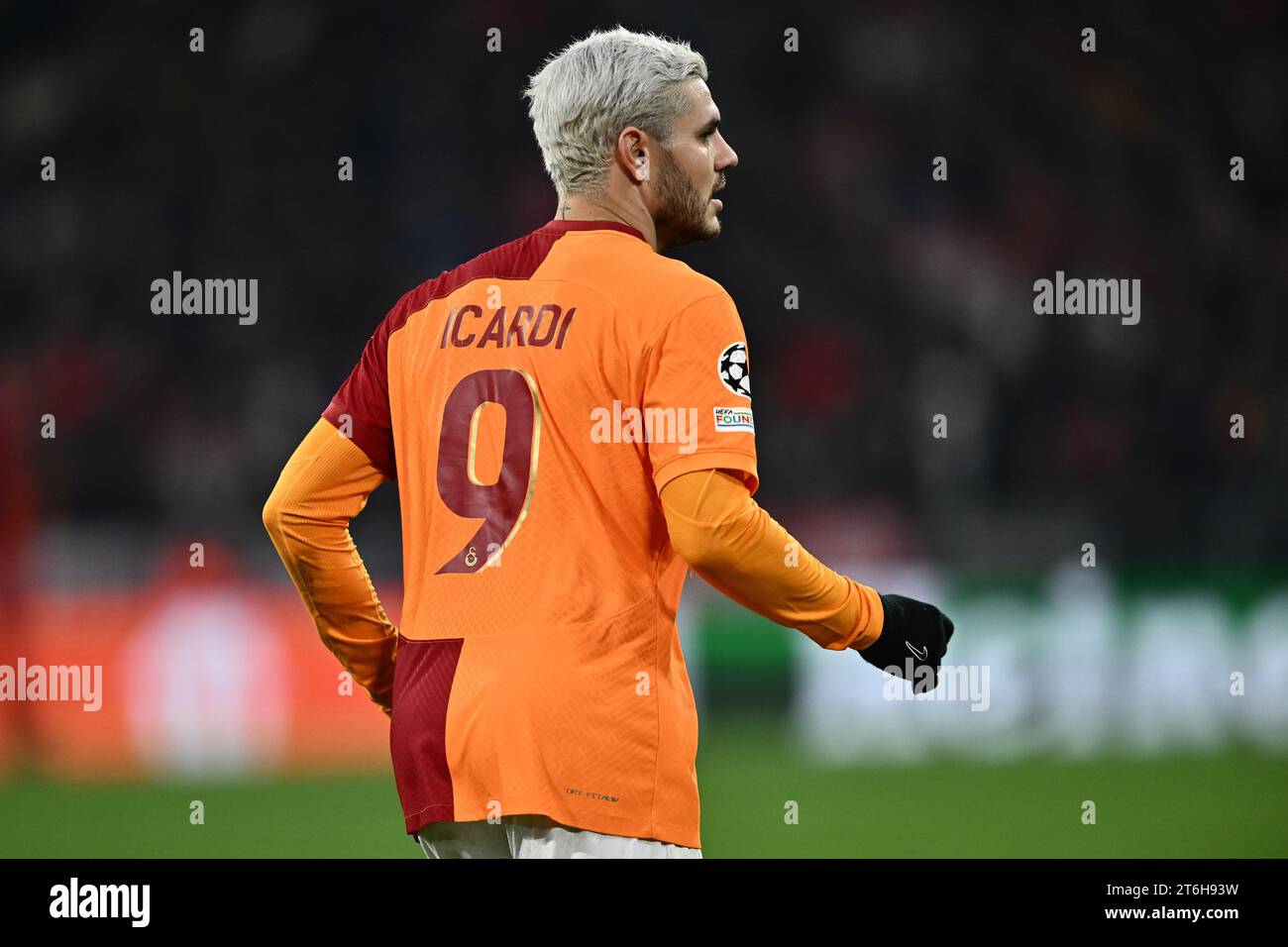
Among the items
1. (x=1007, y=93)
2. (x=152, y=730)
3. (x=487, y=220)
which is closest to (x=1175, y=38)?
(x=1007, y=93)

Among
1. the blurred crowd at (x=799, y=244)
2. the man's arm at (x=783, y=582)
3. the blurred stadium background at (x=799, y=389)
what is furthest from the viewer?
the blurred crowd at (x=799, y=244)

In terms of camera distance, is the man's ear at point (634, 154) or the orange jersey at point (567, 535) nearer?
the orange jersey at point (567, 535)

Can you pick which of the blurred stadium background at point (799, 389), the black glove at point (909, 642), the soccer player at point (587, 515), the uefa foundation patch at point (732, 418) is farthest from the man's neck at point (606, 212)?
the blurred stadium background at point (799, 389)

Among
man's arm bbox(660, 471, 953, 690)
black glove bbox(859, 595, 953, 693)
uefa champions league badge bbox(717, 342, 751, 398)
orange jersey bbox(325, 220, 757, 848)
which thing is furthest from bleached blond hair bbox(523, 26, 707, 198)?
black glove bbox(859, 595, 953, 693)

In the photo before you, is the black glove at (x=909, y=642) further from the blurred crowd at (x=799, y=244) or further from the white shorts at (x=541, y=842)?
the blurred crowd at (x=799, y=244)

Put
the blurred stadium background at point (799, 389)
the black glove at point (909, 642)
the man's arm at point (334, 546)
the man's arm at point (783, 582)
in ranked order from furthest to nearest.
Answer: the blurred stadium background at point (799, 389) → the man's arm at point (334, 546) → the black glove at point (909, 642) → the man's arm at point (783, 582)

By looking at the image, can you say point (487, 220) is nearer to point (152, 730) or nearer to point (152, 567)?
point (152, 567)

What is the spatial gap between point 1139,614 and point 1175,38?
4425 mm

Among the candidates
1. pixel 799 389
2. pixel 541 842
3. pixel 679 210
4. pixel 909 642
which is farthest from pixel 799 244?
pixel 541 842

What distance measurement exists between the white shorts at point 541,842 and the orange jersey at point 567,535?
17 millimetres

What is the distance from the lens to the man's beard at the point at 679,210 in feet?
6.46

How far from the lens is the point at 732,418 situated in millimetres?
1778

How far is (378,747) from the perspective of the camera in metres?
6.06

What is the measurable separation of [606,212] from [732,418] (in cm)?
36
